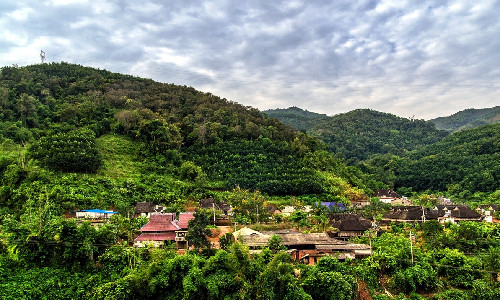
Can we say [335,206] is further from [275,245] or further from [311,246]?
[275,245]

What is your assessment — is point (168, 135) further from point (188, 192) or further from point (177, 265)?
point (177, 265)

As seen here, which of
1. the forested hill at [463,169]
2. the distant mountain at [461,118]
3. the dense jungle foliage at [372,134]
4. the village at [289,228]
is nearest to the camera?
the village at [289,228]

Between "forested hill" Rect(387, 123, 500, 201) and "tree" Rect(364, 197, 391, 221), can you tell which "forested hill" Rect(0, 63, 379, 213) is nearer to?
"tree" Rect(364, 197, 391, 221)

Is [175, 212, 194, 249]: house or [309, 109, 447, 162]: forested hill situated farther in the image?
[309, 109, 447, 162]: forested hill

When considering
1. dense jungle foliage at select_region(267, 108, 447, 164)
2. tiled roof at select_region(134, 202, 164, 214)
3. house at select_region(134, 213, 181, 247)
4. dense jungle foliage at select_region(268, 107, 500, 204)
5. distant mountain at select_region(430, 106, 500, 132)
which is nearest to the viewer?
house at select_region(134, 213, 181, 247)

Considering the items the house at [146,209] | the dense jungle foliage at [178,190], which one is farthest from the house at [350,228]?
the house at [146,209]

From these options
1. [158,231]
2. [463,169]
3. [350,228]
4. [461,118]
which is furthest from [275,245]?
[461,118]

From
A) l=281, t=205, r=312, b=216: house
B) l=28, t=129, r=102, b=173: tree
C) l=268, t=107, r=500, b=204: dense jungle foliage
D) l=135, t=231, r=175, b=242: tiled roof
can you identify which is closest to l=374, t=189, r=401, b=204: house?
l=268, t=107, r=500, b=204: dense jungle foliage

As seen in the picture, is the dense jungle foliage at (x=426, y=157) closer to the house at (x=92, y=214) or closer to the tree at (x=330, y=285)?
the tree at (x=330, y=285)
